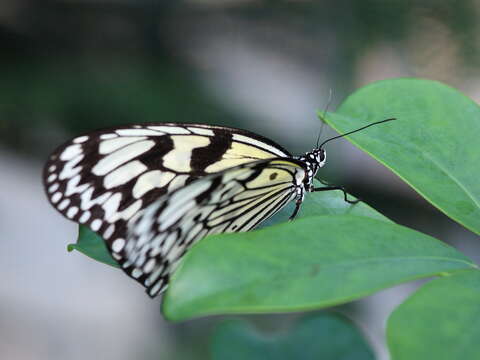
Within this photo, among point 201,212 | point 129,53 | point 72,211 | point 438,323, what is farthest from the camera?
point 129,53

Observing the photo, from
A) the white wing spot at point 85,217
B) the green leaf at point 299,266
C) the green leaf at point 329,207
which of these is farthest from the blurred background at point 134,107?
the green leaf at point 299,266

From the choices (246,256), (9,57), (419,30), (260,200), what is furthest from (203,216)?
(9,57)

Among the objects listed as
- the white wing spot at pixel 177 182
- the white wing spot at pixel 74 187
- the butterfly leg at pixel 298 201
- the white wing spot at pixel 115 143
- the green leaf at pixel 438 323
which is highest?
the green leaf at pixel 438 323

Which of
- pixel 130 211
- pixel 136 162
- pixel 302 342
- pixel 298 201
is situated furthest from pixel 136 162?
pixel 302 342

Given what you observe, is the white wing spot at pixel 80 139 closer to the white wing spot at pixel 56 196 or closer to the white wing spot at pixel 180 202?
the white wing spot at pixel 56 196

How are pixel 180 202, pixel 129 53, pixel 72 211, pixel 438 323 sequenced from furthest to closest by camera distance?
pixel 129 53, pixel 72 211, pixel 180 202, pixel 438 323

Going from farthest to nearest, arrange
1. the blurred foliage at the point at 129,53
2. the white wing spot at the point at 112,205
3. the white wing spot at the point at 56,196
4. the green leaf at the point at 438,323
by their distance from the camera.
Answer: the blurred foliage at the point at 129,53
the white wing spot at the point at 56,196
the white wing spot at the point at 112,205
the green leaf at the point at 438,323

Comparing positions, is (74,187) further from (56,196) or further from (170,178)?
(170,178)

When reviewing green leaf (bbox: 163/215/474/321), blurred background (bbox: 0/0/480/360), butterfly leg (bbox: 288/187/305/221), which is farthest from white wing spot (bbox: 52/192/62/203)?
blurred background (bbox: 0/0/480/360)

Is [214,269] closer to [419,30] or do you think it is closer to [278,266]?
[278,266]
